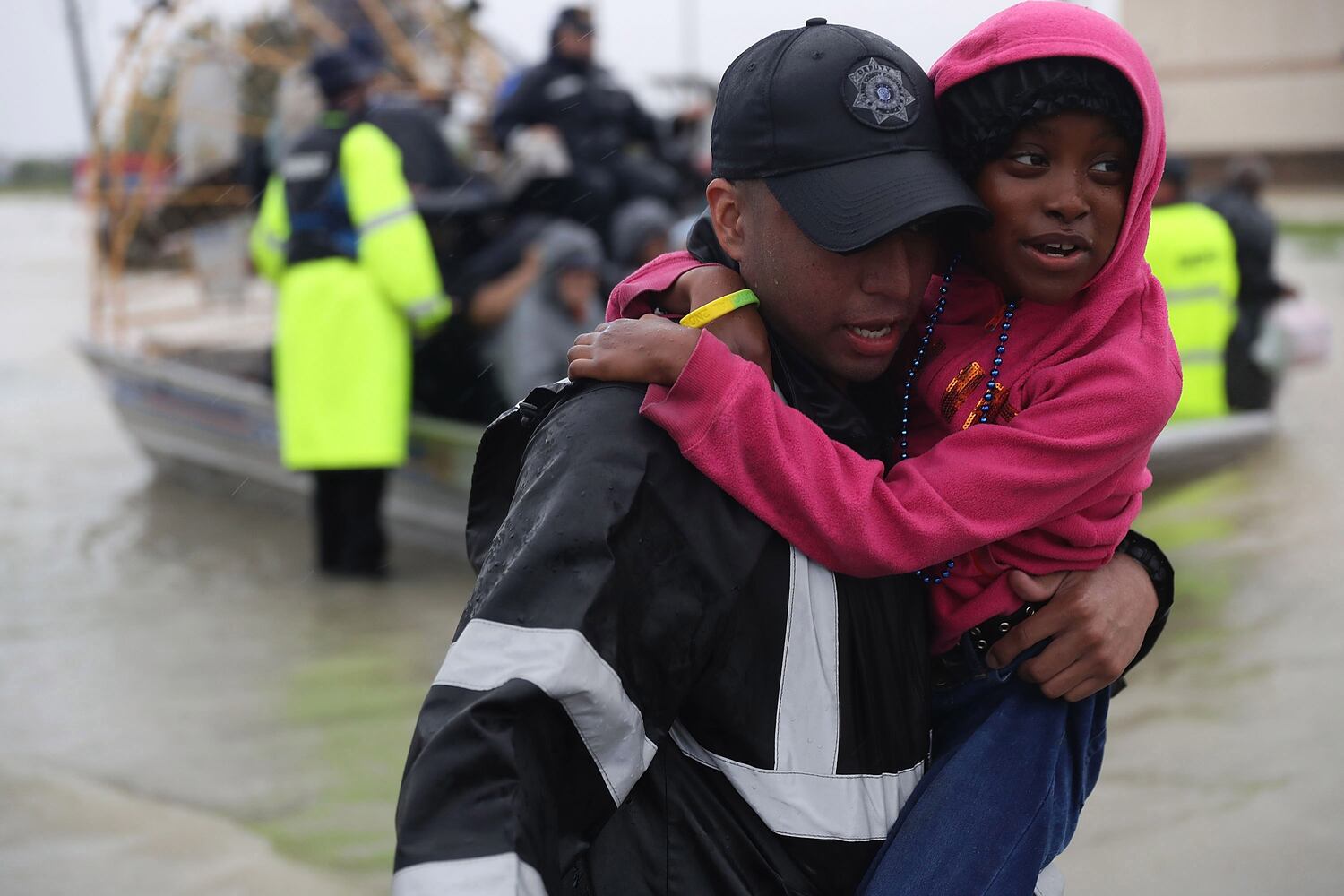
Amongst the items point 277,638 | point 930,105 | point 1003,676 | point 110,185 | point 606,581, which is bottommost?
point 277,638

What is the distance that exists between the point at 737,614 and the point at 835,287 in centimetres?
38

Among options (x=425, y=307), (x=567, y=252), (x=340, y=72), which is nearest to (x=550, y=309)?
(x=567, y=252)

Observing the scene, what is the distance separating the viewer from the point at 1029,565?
1556 mm

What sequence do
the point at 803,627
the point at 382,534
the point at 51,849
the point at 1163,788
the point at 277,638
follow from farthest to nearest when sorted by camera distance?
the point at 382,534 < the point at 277,638 < the point at 1163,788 < the point at 51,849 < the point at 803,627

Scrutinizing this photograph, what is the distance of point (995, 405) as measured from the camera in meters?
1.56

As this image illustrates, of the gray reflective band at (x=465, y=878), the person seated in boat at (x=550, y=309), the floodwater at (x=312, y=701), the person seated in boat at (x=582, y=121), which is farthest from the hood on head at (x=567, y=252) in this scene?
the gray reflective band at (x=465, y=878)

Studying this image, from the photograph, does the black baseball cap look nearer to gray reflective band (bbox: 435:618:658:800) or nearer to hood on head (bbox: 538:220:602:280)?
gray reflective band (bbox: 435:618:658:800)

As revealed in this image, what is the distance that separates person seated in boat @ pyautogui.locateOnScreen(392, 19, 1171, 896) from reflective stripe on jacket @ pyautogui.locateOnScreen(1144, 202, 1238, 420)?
5.40m

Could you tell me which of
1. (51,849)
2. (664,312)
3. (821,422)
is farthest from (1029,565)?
(51,849)

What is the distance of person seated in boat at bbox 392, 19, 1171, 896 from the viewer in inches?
51.8

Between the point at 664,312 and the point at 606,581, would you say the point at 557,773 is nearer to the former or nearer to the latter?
the point at 606,581

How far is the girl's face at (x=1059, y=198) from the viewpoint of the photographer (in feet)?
4.87

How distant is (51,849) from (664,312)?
3205 millimetres

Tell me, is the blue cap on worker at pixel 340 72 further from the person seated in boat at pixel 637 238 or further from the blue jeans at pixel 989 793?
the blue jeans at pixel 989 793
